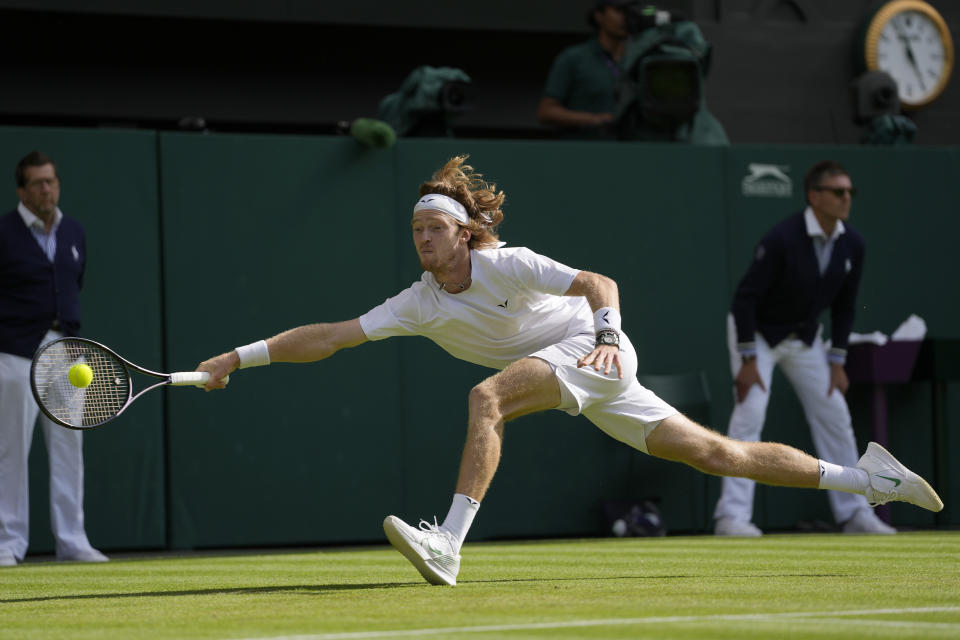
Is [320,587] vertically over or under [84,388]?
under

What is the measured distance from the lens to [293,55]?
1468 cm

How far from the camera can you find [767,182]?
11.8m

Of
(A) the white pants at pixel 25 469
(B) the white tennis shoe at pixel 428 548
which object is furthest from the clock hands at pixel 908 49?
(B) the white tennis shoe at pixel 428 548

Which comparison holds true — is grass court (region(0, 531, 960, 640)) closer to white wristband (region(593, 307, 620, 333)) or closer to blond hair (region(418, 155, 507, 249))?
white wristband (region(593, 307, 620, 333))

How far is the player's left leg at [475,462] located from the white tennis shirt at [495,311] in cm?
37

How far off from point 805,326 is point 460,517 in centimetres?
528

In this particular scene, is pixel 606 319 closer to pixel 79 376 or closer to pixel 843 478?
pixel 843 478

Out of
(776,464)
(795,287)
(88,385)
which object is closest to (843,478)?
(776,464)

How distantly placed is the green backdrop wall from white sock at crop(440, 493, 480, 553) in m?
4.79

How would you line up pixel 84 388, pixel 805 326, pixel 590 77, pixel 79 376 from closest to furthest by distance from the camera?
pixel 79 376 → pixel 84 388 → pixel 805 326 → pixel 590 77

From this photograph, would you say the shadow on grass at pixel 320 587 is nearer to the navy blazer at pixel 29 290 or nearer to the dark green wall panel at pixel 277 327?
the navy blazer at pixel 29 290

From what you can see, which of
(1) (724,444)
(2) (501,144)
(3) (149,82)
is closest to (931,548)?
(1) (724,444)

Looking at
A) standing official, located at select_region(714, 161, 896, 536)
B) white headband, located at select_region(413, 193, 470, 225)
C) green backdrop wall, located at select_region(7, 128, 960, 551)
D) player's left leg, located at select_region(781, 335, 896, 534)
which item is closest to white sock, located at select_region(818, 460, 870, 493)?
white headband, located at select_region(413, 193, 470, 225)

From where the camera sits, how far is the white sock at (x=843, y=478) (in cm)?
662
